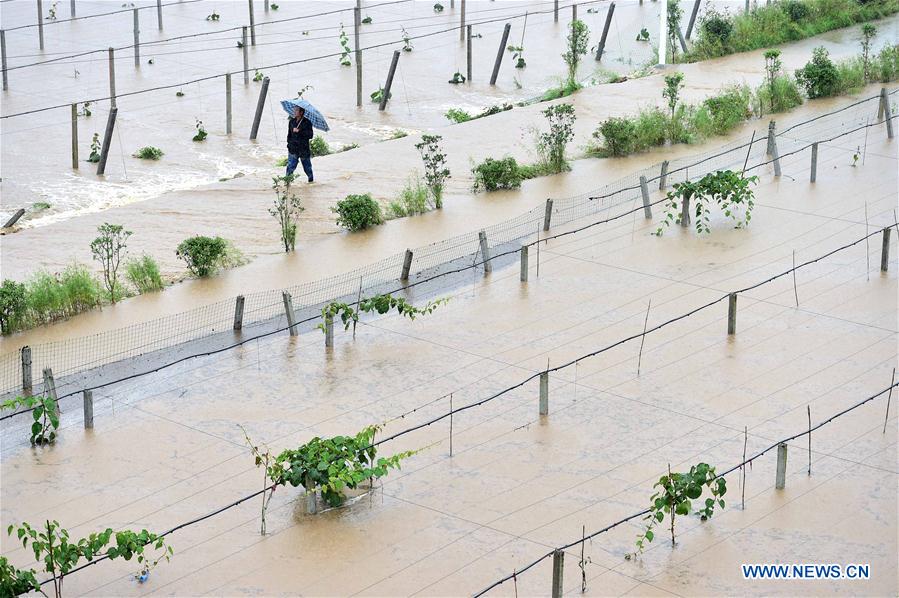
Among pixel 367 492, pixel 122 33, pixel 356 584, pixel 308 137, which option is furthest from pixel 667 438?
pixel 122 33

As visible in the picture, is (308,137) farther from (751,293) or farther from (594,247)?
(751,293)

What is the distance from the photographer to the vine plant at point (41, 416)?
11.1 m

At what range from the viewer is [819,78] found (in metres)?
23.2

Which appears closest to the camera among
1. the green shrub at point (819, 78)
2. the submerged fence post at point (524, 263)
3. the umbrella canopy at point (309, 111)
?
the submerged fence post at point (524, 263)

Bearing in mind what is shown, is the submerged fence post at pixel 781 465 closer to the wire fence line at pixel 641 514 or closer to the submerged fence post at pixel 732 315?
the wire fence line at pixel 641 514

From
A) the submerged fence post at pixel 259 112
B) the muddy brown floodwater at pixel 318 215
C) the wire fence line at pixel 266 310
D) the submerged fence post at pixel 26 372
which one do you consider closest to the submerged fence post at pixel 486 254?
the wire fence line at pixel 266 310

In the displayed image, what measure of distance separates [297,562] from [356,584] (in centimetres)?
53

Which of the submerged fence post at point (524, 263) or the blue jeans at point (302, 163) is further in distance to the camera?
the blue jeans at point (302, 163)

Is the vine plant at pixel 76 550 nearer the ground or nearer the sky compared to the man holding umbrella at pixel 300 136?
nearer the ground

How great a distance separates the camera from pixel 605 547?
9.43m

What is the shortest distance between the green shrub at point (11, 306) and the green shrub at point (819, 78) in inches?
575

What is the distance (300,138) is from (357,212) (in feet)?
8.70

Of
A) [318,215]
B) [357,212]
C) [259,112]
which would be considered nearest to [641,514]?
[357,212]

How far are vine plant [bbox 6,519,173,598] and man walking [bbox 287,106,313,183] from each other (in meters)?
10.5
